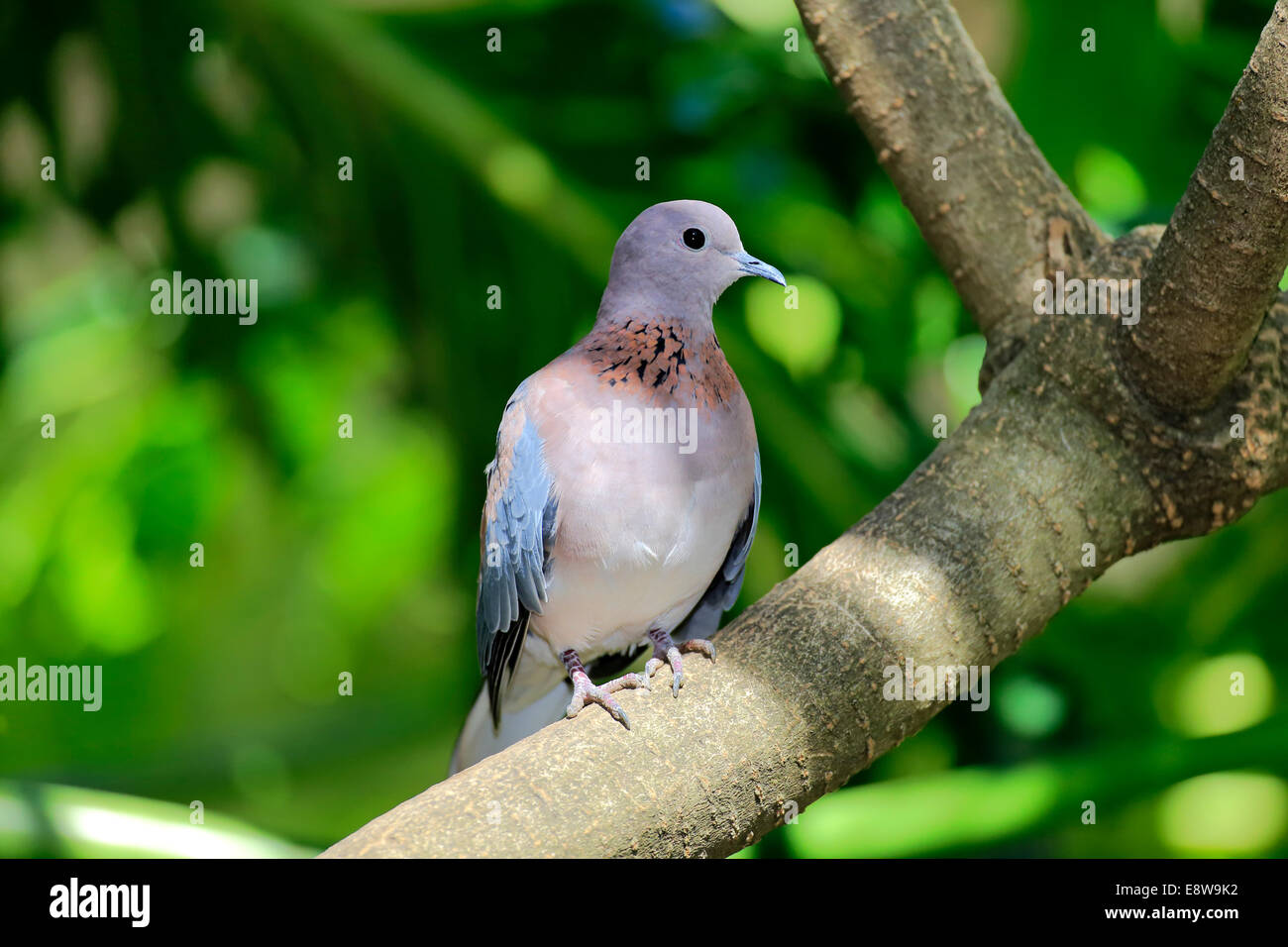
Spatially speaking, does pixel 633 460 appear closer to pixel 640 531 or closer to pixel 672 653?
pixel 640 531

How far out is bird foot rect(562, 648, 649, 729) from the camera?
1.33 metres

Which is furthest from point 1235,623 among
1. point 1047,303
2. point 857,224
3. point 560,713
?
point 560,713

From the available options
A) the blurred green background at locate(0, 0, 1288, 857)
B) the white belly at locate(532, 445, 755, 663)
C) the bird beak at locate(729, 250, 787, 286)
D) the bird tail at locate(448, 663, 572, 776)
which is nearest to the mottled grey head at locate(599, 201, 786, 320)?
the bird beak at locate(729, 250, 787, 286)

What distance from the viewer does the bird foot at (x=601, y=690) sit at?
133cm

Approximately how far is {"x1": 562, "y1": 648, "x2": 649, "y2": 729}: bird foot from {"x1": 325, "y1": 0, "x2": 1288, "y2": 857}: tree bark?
0.02 metres

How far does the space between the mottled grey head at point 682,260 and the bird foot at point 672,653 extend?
436 millimetres

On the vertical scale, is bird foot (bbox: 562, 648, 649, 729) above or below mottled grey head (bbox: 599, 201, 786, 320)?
below

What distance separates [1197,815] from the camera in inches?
112

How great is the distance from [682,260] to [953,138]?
20.5 inches

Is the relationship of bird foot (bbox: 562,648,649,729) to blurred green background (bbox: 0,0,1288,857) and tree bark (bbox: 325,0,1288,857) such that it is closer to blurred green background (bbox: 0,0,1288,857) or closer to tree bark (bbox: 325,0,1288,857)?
tree bark (bbox: 325,0,1288,857)

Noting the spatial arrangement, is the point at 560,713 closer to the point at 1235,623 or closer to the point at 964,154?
the point at 964,154

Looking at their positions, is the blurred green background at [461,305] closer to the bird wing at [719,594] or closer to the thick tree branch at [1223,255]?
the bird wing at [719,594]

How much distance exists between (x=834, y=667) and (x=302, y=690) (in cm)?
238

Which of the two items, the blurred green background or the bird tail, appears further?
the blurred green background
